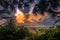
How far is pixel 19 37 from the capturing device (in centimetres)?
611

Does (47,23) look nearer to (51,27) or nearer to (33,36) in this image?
(51,27)

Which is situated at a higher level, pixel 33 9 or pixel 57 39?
pixel 33 9

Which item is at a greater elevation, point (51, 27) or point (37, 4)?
point (37, 4)

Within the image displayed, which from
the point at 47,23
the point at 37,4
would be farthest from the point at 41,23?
the point at 37,4

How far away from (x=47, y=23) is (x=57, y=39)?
732 millimetres

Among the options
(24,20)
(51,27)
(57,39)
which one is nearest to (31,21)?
(24,20)

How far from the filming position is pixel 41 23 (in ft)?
21.2

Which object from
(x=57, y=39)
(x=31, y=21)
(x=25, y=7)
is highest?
(x=25, y=7)

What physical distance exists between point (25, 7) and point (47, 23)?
80cm

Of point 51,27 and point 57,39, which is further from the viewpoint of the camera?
point 51,27

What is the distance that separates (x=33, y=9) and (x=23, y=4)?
1.09 feet

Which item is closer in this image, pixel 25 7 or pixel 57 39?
pixel 57 39

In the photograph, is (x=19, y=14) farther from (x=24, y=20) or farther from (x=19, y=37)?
(x=19, y=37)

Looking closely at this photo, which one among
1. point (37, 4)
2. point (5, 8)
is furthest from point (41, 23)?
point (5, 8)
